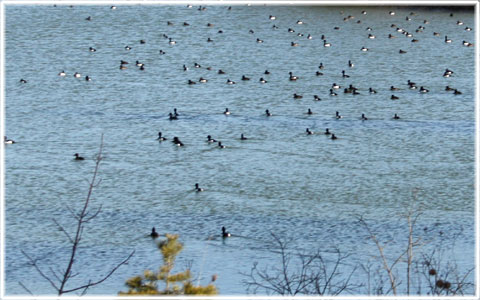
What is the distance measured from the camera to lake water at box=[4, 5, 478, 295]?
24.2 meters

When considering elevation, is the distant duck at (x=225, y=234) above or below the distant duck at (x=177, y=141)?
below

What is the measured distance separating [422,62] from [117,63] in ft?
48.3

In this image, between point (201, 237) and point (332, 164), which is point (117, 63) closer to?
point (332, 164)

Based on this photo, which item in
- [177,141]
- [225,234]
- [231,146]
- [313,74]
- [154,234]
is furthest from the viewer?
[313,74]

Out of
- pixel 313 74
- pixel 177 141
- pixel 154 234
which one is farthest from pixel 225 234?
pixel 313 74

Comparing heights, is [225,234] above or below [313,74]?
below

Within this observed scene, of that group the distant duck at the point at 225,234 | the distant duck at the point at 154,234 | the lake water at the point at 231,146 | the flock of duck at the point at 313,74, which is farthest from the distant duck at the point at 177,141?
the distant duck at the point at 225,234

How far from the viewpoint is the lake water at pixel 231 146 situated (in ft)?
79.6

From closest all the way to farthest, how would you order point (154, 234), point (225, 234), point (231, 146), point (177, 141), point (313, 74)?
point (225, 234) → point (154, 234) → point (231, 146) → point (177, 141) → point (313, 74)

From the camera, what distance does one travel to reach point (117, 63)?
167ft

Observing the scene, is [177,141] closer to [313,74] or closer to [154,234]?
[154,234]

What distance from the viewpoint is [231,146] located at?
111ft

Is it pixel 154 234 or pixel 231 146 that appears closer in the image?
pixel 154 234

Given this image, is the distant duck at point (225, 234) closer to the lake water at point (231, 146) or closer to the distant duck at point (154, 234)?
the lake water at point (231, 146)
